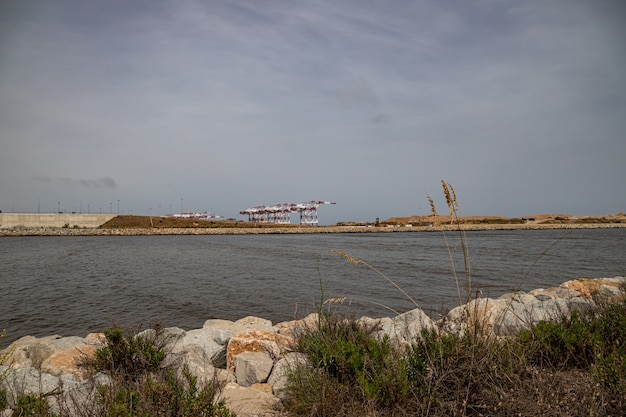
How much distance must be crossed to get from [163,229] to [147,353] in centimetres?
7838

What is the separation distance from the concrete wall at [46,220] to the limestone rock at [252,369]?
304 feet

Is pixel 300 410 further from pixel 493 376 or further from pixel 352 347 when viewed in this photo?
pixel 493 376

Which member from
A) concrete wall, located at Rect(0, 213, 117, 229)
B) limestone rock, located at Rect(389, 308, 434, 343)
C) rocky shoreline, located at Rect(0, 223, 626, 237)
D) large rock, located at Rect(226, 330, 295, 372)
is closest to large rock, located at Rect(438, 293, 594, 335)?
limestone rock, located at Rect(389, 308, 434, 343)

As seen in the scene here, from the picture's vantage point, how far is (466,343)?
131 inches

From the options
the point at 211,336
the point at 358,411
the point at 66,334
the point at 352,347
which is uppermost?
the point at 352,347

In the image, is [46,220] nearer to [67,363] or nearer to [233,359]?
[67,363]

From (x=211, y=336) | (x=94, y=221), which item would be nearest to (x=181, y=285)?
(x=211, y=336)

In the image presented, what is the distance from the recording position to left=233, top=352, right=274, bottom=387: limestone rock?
14.6 ft

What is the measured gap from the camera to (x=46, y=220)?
83562 mm

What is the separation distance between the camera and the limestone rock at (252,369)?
4449 millimetres

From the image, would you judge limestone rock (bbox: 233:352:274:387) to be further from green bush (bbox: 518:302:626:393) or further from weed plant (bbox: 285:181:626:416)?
green bush (bbox: 518:302:626:393)

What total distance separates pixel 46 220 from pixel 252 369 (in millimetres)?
96242

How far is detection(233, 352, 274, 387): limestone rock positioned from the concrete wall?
92591 mm

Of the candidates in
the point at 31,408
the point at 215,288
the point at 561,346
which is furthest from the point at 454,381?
the point at 215,288
